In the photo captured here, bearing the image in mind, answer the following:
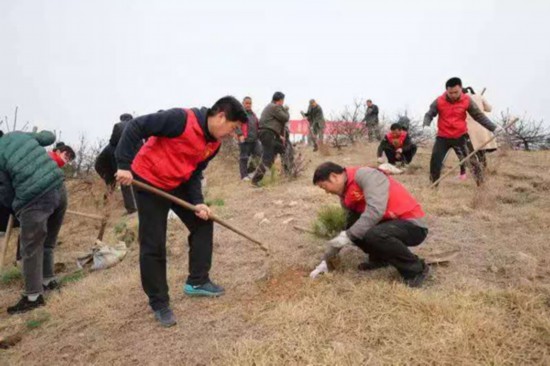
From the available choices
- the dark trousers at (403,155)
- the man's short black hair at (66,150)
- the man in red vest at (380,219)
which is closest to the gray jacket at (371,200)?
the man in red vest at (380,219)

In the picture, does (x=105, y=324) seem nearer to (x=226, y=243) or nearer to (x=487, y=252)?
(x=226, y=243)

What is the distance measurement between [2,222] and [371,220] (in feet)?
12.0

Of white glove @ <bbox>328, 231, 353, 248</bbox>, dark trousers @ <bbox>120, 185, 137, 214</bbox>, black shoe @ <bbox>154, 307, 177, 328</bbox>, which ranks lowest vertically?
dark trousers @ <bbox>120, 185, 137, 214</bbox>

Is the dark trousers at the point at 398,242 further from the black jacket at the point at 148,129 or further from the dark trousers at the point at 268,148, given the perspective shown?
the dark trousers at the point at 268,148

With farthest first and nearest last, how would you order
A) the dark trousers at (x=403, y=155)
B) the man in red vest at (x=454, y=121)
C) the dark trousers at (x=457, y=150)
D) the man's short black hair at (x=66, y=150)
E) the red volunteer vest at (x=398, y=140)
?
the dark trousers at (x=403, y=155) → the red volunteer vest at (x=398, y=140) → the dark trousers at (x=457, y=150) → the man in red vest at (x=454, y=121) → the man's short black hair at (x=66, y=150)

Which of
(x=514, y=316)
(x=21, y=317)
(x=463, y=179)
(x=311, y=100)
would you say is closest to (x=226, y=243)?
(x=21, y=317)

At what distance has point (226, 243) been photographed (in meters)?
4.43

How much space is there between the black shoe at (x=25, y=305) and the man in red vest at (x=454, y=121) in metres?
4.89

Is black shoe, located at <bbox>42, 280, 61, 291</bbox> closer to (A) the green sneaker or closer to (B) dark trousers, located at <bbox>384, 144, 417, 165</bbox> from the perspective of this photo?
(A) the green sneaker

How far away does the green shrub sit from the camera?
154 inches

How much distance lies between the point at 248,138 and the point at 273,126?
3.02 feet

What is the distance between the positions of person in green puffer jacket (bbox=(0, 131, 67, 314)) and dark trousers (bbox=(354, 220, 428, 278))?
2.73m

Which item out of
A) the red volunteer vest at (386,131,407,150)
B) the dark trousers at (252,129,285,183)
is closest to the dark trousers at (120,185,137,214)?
the dark trousers at (252,129,285,183)

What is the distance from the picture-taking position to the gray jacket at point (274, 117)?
680 cm
